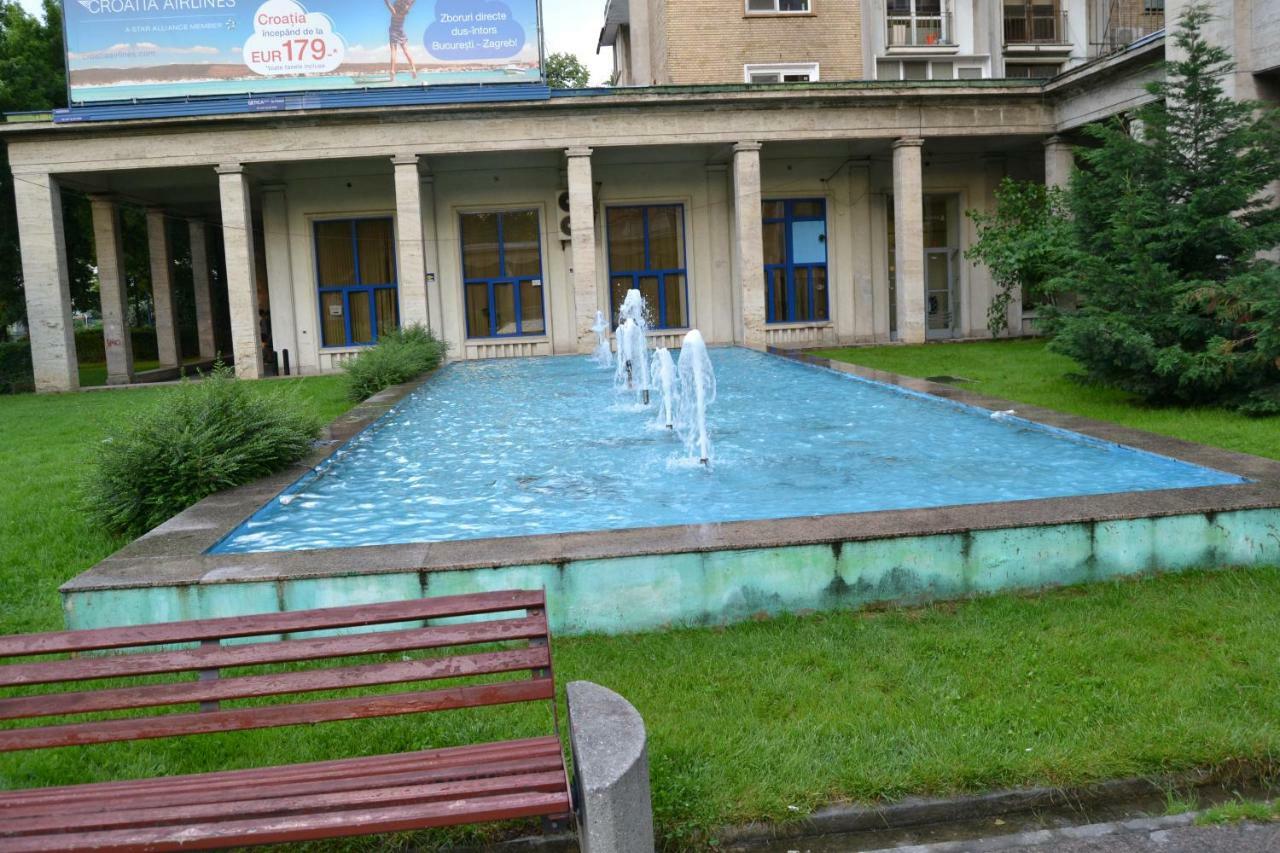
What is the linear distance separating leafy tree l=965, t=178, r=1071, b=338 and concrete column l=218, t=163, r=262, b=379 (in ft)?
50.8

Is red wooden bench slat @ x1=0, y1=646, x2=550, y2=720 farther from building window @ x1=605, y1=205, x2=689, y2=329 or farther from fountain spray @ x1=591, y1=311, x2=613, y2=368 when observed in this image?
building window @ x1=605, y1=205, x2=689, y2=329

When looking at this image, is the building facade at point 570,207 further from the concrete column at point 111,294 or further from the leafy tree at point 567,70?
the leafy tree at point 567,70

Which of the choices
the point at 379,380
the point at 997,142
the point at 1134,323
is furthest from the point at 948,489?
the point at 997,142

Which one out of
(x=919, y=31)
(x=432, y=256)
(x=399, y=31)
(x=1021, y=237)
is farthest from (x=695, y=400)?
(x=919, y=31)

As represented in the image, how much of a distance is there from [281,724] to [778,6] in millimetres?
27539

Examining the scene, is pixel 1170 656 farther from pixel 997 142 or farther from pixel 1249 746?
pixel 997 142

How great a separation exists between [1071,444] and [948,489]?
2.18 metres

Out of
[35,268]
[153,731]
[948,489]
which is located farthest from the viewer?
[35,268]

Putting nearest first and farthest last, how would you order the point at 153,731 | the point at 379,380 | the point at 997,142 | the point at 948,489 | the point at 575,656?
the point at 153,731, the point at 575,656, the point at 948,489, the point at 379,380, the point at 997,142

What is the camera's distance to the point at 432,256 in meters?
27.1

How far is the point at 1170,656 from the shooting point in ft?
15.5

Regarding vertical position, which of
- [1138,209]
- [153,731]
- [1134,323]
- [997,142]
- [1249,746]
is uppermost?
[997,142]

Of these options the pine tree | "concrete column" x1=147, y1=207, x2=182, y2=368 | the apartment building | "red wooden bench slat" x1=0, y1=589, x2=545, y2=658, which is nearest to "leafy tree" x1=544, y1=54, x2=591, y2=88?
the apartment building

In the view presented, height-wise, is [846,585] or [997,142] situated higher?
[997,142]
